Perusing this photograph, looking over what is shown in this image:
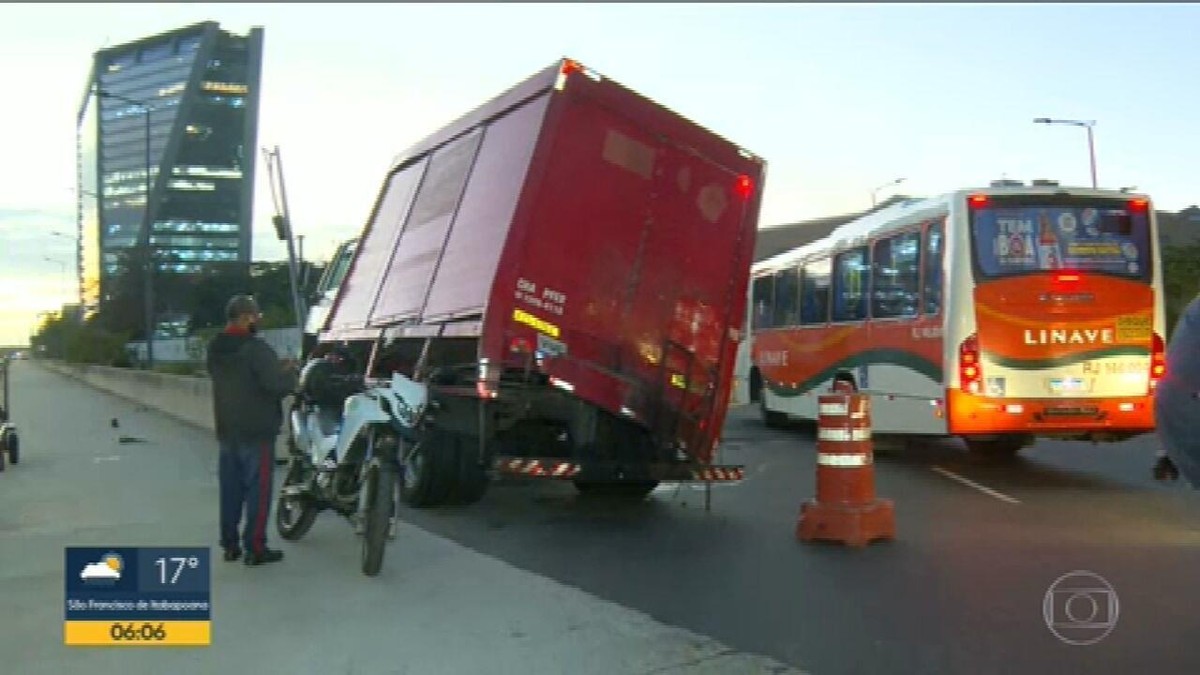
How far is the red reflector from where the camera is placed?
362 inches

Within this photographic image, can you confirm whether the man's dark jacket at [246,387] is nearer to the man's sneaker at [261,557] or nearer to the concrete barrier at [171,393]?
the man's sneaker at [261,557]

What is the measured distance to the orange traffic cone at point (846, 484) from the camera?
772cm

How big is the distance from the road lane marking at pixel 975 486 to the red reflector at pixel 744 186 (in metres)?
3.77

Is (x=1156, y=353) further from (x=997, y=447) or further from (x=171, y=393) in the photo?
(x=171, y=393)

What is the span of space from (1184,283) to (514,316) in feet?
98.0

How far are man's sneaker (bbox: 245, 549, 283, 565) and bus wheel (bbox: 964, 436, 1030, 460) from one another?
9.08 meters

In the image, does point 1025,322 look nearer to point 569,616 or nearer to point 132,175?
point 569,616

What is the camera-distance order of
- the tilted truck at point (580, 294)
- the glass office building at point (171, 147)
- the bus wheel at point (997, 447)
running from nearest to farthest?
the tilted truck at point (580, 294), the bus wheel at point (997, 447), the glass office building at point (171, 147)

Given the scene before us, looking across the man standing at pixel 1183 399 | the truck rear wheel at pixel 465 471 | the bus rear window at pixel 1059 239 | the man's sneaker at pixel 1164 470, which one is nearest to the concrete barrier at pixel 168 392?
the truck rear wheel at pixel 465 471

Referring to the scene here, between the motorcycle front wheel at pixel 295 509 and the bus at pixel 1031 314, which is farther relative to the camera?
the bus at pixel 1031 314

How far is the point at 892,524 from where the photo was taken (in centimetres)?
795

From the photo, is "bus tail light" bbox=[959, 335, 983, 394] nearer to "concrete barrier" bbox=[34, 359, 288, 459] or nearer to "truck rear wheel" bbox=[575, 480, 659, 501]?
"truck rear wheel" bbox=[575, 480, 659, 501]
